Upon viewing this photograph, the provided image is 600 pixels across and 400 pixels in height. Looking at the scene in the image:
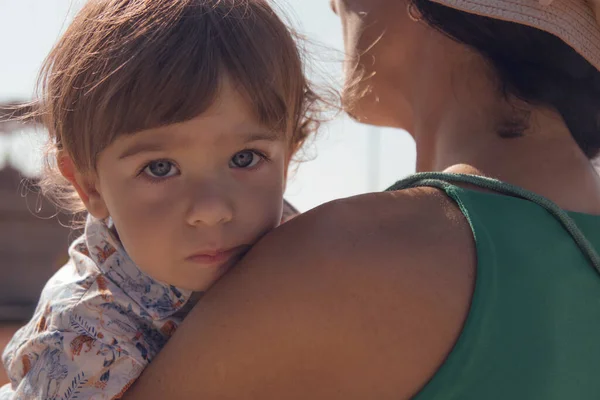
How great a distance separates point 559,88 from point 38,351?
1231mm

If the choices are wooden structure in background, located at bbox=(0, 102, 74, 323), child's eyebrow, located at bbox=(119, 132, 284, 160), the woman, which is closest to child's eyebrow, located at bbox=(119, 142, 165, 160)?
child's eyebrow, located at bbox=(119, 132, 284, 160)

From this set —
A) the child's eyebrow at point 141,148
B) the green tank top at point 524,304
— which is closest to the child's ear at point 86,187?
the child's eyebrow at point 141,148

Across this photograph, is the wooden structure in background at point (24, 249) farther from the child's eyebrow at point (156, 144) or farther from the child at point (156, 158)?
the child's eyebrow at point (156, 144)

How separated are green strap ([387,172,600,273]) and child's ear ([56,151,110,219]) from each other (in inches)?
25.2

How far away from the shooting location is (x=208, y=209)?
4.95 ft

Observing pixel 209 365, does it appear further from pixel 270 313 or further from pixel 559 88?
pixel 559 88

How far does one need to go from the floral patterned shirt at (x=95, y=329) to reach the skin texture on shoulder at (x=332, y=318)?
0.14m

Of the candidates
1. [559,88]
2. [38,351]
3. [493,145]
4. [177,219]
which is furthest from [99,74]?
[559,88]

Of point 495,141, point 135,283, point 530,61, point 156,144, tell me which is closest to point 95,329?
point 135,283

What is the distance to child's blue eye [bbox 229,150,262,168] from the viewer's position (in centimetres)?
160

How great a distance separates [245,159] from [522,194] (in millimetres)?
524

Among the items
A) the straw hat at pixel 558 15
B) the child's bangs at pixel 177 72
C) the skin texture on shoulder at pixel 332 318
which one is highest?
the straw hat at pixel 558 15

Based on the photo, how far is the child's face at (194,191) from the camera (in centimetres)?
152

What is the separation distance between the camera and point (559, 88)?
1.88m
